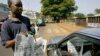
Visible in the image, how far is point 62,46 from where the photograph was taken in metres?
4.91

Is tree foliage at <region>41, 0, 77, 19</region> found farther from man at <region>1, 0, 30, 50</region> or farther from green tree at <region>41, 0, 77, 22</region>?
man at <region>1, 0, 30, 50</region>

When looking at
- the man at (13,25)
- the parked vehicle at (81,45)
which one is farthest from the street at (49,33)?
the man at (13,25)

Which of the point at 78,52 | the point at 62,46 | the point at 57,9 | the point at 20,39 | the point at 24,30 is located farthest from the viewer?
the point at 57,9

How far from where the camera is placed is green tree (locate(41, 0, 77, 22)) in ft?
277

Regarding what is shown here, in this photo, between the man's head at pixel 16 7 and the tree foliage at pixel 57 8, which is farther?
the tree foliage at pixel 57 8

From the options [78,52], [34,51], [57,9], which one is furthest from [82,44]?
[57,9]

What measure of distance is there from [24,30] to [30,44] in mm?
258

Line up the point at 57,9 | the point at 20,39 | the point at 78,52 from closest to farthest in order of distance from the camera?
the point at 20,39, the point at 78,52, the point at 57,9

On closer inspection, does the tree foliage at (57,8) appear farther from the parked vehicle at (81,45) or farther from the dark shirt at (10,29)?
the dark shirt at (10,29)

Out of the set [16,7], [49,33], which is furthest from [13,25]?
[49,33]

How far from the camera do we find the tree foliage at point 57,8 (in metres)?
84.5

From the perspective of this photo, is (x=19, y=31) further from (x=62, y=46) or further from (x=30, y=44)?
(x=62, y=46)

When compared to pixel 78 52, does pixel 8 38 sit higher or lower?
higher

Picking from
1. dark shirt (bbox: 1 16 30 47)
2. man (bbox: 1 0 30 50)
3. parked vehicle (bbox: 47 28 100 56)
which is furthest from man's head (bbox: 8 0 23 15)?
parked vehicle (bbox: 47 28 100 56)
